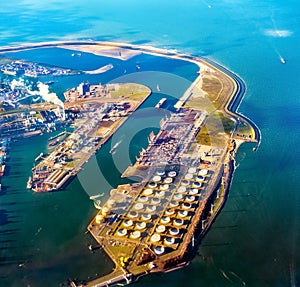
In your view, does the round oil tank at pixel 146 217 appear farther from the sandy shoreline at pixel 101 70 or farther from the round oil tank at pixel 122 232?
the sandy shoreline at pixel 101 70

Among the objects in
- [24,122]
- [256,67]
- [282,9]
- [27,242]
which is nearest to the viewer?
[27,242]

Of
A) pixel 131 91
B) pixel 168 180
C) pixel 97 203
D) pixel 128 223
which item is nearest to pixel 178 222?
pixel 128 223

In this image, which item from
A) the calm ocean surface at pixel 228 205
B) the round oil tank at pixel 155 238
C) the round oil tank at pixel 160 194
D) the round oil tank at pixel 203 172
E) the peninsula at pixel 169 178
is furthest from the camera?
the round oil tank at pixel 203 172

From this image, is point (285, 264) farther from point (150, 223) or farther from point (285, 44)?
point (285, 44)

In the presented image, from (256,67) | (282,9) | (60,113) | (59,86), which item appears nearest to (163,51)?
(256,67)

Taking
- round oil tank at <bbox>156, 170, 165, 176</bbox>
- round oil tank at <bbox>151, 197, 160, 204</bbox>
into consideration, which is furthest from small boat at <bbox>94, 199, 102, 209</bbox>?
round oil tank at <bbox>156, 170, 165, 176</bbox>

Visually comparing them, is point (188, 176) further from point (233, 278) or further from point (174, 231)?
point (233, 278)

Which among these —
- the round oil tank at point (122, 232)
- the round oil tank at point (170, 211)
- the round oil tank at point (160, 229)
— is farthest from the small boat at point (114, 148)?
the round oil tank at point (160, 229)

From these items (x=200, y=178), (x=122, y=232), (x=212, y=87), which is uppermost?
(x=212, y=87)
